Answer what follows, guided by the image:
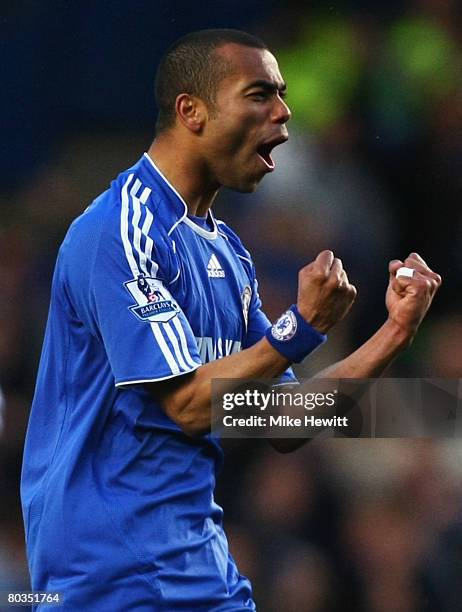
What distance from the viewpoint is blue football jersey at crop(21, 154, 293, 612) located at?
2.15 m

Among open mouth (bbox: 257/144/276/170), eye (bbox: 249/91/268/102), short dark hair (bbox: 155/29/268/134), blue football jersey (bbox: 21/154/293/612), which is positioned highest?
short dark hair (bbox: 155/29/268/134)

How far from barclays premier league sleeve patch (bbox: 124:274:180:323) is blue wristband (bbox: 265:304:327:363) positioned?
202mm

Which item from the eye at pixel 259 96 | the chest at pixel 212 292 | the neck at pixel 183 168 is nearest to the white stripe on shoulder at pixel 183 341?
the chest at pixel 212 292

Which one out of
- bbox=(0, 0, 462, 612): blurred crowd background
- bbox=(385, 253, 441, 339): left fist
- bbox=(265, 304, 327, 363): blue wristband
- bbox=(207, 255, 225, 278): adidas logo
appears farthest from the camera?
bbox=(0, 0, 462, 612): blurred crowd background

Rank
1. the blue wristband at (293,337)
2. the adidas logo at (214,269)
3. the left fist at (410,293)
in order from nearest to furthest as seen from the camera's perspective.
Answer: the blue wristband at (293,337), the left fist at (410,293), the adidas logo at (214,269)

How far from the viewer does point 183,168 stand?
7.89 feet

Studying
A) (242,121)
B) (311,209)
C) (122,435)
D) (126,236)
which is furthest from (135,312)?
(311,209)

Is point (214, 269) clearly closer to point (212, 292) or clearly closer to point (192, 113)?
point (212, 292)

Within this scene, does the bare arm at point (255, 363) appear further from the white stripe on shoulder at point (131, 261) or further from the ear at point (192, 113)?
the ear at point (192, 113)

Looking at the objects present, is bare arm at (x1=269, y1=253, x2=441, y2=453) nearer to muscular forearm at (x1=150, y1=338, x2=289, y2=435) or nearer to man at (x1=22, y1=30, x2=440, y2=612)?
man at (x1=22, y1=30, x2=440, y2=612)

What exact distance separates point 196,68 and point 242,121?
15 centimetres

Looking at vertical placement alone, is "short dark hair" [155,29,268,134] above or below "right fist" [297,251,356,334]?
above

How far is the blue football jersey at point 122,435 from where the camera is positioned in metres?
2.15

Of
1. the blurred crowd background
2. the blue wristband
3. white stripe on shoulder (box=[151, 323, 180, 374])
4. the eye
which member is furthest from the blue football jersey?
the blurred crowd background
